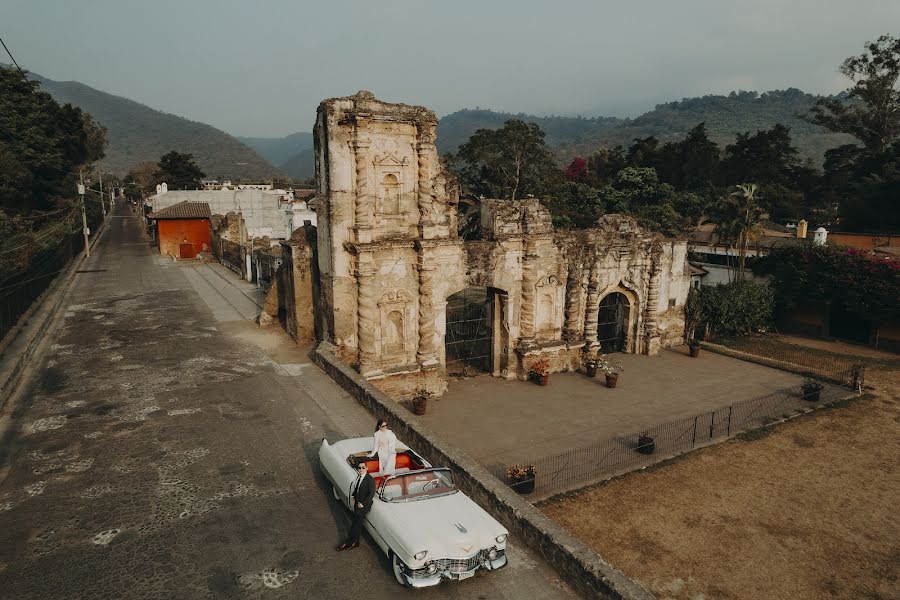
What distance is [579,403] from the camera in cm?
2016

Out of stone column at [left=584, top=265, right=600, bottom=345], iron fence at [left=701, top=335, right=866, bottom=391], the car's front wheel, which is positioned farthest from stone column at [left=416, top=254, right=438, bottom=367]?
iron fence at [left=701, top=335, right=866, bottom=391]

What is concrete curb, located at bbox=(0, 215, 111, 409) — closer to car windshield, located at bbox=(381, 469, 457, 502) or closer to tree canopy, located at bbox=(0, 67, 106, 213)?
tree canopy, located at bbox=(0, 67, 106, 213)

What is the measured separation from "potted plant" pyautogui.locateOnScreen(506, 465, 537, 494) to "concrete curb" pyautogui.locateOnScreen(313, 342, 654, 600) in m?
2.80

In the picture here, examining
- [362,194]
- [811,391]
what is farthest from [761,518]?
[362,194]

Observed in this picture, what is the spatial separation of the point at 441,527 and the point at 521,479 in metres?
6.25

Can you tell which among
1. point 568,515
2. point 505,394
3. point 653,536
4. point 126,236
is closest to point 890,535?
point 653,536

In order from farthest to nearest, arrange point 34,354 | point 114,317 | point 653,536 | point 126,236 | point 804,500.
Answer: point 126,236 < point 114,317 < point 34,354 < point 804,500 < point 653,536

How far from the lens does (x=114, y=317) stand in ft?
77.3

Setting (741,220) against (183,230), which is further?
(183,230)

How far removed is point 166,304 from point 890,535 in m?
27.1

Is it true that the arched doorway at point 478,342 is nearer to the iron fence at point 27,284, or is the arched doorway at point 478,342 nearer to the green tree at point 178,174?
the iron fence at point 27,284

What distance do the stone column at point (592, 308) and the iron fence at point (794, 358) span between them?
6.65 meters

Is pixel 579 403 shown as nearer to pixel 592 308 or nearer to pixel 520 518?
pixel 592 308

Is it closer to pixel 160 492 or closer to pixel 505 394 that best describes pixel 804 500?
pixel 505 394
